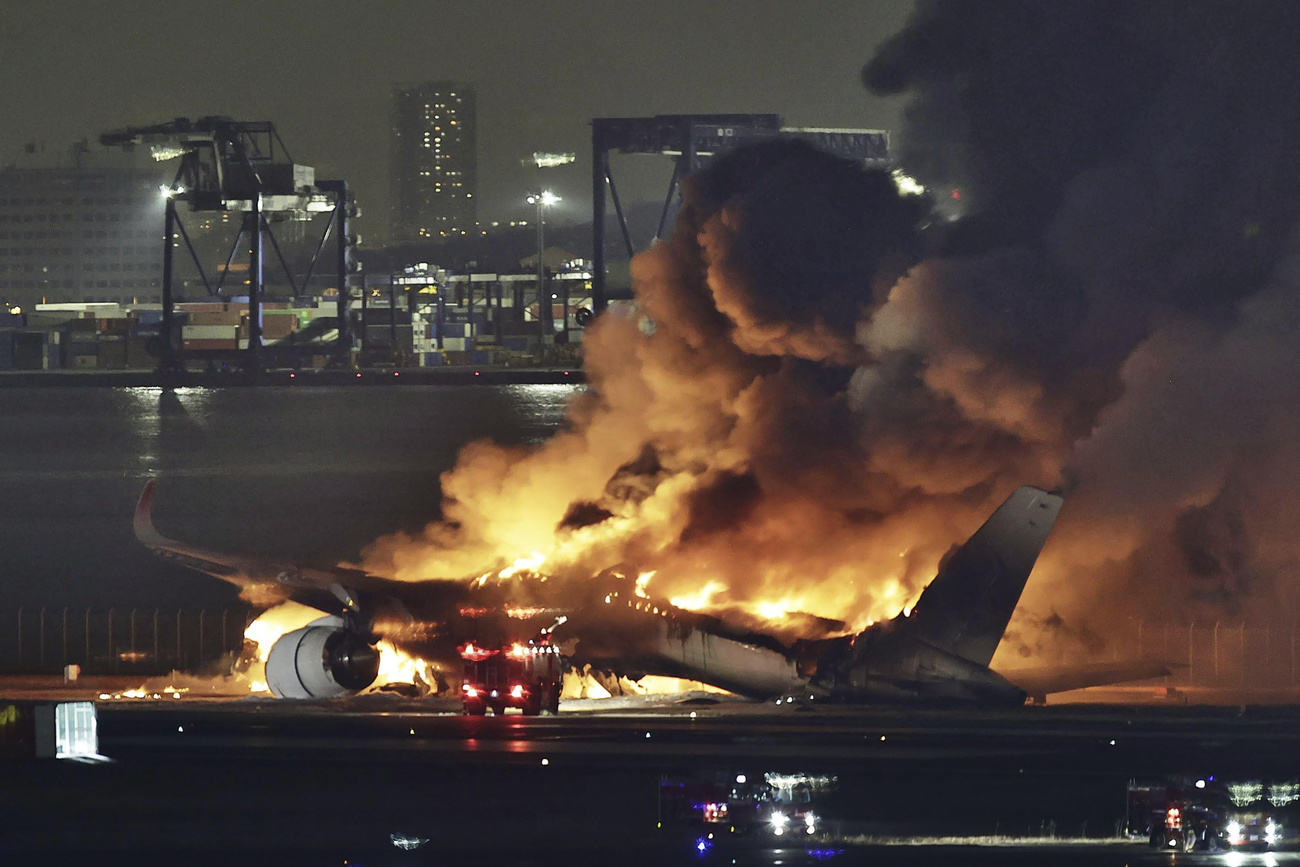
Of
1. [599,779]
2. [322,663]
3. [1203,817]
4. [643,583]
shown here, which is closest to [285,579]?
[322,663]

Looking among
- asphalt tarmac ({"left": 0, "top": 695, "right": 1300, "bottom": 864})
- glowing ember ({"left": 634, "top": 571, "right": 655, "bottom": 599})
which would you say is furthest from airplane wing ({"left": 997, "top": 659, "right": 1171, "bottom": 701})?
glowing ember ({"left": 634, "top": 571, "right": 655, "bottom": 599})

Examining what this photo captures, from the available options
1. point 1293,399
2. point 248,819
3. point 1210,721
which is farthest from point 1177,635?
point 248,819

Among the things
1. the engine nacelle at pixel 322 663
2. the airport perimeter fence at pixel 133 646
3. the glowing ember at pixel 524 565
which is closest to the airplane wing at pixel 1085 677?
the glowing ember at pixel 524 565

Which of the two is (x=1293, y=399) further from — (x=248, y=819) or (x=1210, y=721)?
(x=248, y=819)

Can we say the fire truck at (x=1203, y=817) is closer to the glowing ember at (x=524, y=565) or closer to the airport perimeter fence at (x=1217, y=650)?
the glowing ember at (x=524, y=565)

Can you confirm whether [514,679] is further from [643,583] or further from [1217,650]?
[1217,650]
